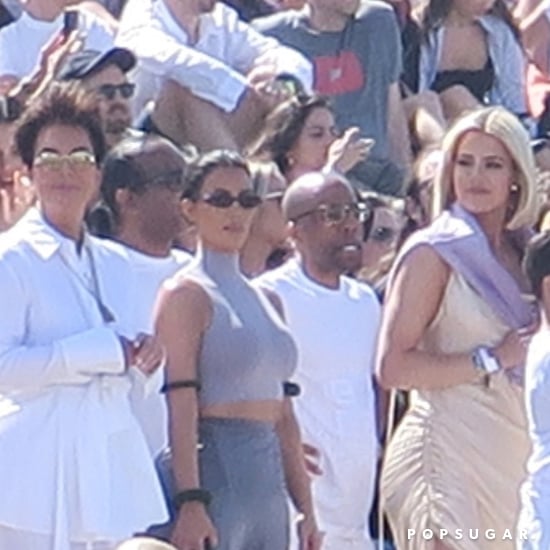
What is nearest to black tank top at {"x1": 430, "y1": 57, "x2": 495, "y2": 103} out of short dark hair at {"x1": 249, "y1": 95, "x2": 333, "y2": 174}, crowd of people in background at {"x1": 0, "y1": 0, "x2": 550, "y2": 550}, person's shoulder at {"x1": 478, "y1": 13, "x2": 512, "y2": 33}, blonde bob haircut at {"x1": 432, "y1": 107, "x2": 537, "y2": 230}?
person's shoulder at {"x1": 478, "y1": 13, "x2": 512, "y2": 33}

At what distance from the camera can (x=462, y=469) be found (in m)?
6.84

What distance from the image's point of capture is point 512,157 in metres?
7.11

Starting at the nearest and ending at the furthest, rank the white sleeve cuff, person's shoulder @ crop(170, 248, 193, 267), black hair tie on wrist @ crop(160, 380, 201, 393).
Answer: the white sleeve cuff, black hair tie on wrist @ crop(160, 380, 201, 393), person's shoulder @ crop(170, 248, 193, 267)

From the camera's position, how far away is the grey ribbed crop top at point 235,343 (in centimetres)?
646

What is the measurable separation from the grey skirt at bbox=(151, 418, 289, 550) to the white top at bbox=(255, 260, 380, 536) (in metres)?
0.69

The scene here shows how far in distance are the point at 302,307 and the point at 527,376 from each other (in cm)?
104

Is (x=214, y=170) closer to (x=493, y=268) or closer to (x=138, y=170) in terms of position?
(x=138, y=170)

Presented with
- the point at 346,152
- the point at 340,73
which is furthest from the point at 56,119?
the point at 340,73

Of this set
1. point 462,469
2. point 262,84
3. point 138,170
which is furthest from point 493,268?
point 262,84

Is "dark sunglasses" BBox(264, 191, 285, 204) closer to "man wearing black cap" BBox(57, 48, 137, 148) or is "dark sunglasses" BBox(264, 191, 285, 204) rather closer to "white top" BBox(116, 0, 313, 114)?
"man wearing black cap" BBox(57, 48, 137, 148)

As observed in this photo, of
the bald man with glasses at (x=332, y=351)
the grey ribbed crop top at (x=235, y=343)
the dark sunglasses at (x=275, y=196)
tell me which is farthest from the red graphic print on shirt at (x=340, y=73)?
the grey ribbed crop top at (x=235, y=343)

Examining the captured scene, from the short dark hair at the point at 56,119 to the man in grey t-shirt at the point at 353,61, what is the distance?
3.45 m

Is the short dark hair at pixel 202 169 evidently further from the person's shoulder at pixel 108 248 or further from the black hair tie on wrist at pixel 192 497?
the black hair tie on wrist at pixel 192 497

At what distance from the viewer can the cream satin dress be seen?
269 inches
